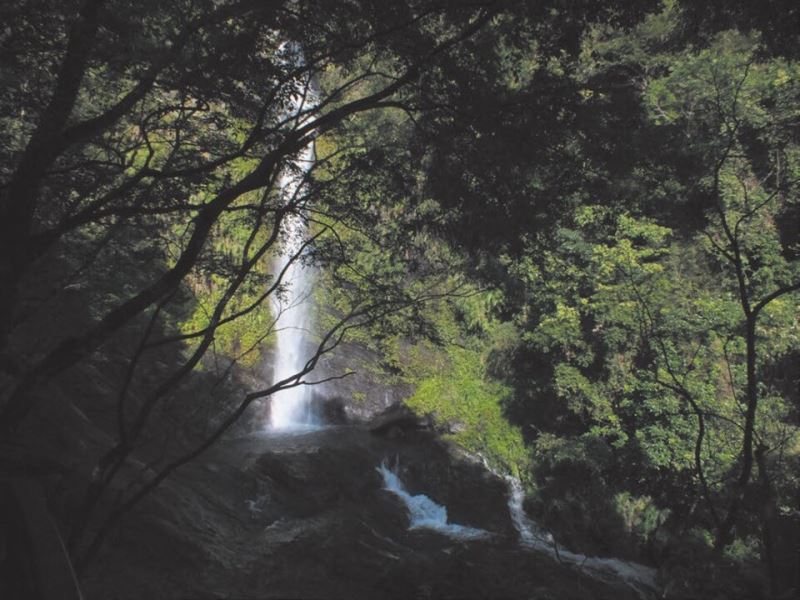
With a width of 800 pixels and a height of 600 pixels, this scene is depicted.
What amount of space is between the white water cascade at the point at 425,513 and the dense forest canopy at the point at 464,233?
212cm

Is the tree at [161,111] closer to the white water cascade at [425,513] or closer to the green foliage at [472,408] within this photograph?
the white water cascade at [425,513]

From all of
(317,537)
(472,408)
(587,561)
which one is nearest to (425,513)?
(317,537)

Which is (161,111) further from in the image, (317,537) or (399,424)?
(399,424)

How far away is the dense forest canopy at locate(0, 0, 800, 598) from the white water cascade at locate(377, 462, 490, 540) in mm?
2120

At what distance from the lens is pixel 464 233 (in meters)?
5.24

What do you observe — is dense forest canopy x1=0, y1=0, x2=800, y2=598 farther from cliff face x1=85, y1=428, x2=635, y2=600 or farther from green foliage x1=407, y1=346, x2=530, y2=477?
cliff face x1=85, y1=428, x2=635, y2=600

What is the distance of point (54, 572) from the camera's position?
2051 mm

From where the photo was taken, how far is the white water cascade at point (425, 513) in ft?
33.2

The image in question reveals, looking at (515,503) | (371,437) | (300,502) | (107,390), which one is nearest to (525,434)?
(515,503)

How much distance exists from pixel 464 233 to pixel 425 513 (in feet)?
24.3

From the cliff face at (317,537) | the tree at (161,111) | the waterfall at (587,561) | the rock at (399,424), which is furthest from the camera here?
the rock at (399,424)

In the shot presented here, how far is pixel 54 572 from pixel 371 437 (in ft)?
39.4

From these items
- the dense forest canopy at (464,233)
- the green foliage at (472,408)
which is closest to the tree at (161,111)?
the dense forest canopy at (464,233)

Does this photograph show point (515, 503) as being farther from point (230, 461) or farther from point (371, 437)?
point (230, 461)
